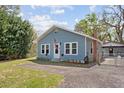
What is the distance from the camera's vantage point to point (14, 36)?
21344mm

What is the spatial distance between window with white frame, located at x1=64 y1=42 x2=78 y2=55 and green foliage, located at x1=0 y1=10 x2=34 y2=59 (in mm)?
5892

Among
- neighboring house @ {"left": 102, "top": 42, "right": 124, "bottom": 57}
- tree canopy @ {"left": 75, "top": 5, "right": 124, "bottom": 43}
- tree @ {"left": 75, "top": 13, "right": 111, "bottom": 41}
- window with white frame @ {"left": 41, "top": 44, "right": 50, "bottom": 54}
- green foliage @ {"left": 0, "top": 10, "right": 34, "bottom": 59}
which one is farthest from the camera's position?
tree @ {"left": 75, "top": 13, "right": 111, "bottom": 41}

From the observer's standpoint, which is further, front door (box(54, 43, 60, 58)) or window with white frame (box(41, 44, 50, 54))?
window with white frame (box(41, 44, 50, 54))

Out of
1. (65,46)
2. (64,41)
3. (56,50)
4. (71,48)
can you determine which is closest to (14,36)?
(56,50)

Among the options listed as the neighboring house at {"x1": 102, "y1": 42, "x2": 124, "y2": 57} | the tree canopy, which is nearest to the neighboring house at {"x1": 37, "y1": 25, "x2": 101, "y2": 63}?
the neighboring house at {"x1": 102, "y1": 42, "x2": 124, "y2": 57}

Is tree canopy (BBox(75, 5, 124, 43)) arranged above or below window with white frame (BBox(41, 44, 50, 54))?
above

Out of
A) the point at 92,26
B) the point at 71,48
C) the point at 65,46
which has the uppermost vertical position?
the point at 92,26

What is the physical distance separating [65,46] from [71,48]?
684 millimetres

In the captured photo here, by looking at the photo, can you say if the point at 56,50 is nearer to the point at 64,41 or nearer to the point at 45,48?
the point at 64,41

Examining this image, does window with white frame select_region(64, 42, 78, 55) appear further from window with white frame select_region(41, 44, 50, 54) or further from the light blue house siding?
window with white frame select_region(41, 44, 50, 54)

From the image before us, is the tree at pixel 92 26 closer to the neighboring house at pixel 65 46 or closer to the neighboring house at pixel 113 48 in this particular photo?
the neighboring house at pixel 113 48

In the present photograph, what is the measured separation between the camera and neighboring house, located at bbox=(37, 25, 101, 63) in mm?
17953
